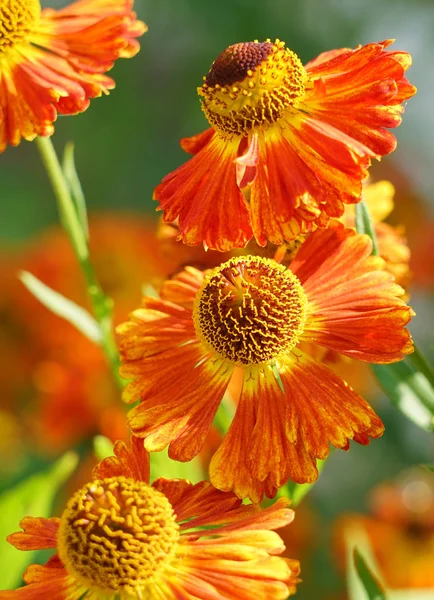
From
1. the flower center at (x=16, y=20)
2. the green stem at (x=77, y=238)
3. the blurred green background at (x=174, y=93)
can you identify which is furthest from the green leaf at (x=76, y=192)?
the blurred green background at (x=174, y=93)

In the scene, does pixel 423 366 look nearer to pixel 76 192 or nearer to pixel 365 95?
pixel 365 95

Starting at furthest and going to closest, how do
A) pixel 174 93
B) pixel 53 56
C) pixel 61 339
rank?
1. pixel 174 93
2. pixel 61 339
3. pixel 53 56

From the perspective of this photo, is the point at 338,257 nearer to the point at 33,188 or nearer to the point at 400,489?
the point at 400,489

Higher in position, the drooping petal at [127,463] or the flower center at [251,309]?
the flower center at [251,309]

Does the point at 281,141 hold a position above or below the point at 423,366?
above

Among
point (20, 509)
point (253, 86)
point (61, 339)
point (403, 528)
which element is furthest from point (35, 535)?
point (403, 528)

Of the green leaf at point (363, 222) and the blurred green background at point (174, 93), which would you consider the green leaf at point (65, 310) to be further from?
the blurred green background at point (174, 93)

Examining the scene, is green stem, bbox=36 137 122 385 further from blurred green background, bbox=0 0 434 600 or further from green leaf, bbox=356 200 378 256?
blurred green background, bbox=0 0 434 600
